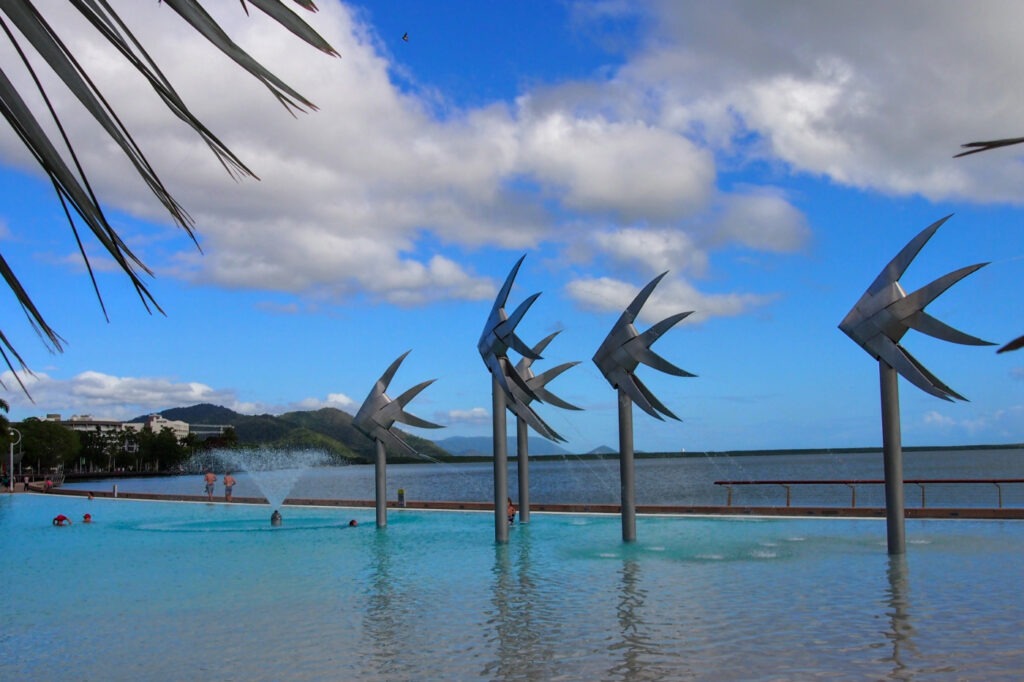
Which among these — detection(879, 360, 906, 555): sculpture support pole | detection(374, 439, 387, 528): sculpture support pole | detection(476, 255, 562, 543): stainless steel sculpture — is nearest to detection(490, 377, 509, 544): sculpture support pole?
detection(476, 255, 562, 543): stainless steel sculpture

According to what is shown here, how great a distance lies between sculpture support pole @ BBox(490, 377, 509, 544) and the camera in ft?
66.2

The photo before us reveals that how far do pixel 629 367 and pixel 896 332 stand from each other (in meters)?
5.49

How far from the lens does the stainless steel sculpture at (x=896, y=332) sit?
15.6m

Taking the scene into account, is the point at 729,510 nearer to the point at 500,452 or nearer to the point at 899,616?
the point at 500,452

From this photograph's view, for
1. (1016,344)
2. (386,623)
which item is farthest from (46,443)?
(1016,344)

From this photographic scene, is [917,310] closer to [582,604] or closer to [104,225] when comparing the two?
[582,604]

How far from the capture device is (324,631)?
12289mm

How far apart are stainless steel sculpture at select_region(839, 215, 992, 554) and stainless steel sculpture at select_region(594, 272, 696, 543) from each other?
3.94 meters

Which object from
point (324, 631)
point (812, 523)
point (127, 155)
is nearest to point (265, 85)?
point (127, 155)

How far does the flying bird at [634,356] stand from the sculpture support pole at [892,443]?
4.03 meters

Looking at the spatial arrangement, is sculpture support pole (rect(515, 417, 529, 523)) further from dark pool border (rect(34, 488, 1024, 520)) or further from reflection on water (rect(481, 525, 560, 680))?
reflection on water (rect(481, 525, 560, 680))

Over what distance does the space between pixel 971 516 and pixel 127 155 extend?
26.0 metres

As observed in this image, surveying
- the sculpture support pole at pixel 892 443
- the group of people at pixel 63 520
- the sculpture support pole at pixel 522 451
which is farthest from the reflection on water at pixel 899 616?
the group of people at pixel 63 520

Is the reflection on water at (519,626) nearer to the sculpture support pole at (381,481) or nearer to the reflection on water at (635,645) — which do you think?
the reflection on water at (635,645)
